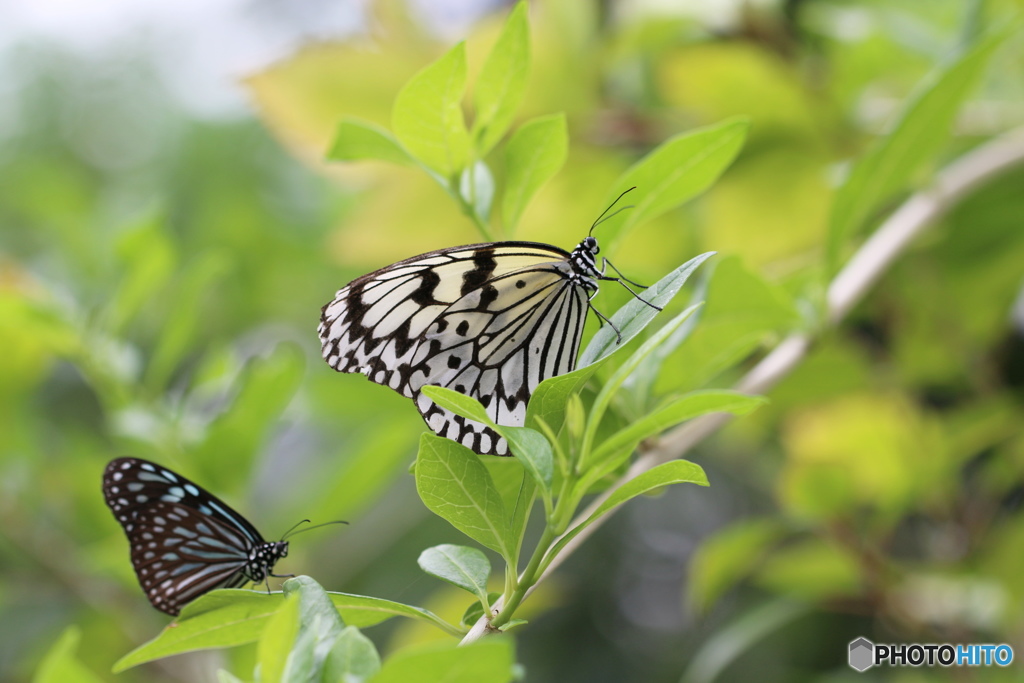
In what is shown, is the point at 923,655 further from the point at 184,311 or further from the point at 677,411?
the point at 184,311

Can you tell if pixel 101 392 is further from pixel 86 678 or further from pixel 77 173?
pixel 77 173

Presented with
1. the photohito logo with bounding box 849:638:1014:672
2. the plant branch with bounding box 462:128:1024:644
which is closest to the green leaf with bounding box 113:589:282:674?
the plant branch with bounding box 462:128:1024:644

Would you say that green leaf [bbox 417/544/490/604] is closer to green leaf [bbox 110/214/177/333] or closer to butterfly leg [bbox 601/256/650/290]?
butterfly leg [bbox 601/256/650/290]

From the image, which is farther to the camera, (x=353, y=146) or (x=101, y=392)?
(x=101, y=392)

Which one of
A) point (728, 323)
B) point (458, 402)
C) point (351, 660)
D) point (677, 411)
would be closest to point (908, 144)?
point (728, 323)

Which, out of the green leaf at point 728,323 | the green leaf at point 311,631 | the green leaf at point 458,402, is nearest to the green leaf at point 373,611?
the green leaf at point 311,631

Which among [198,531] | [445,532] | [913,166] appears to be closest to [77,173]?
[445,532]

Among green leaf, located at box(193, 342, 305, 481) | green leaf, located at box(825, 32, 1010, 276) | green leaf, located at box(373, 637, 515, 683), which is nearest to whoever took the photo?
green leaf, located at box(373, 637, 515, 683)
